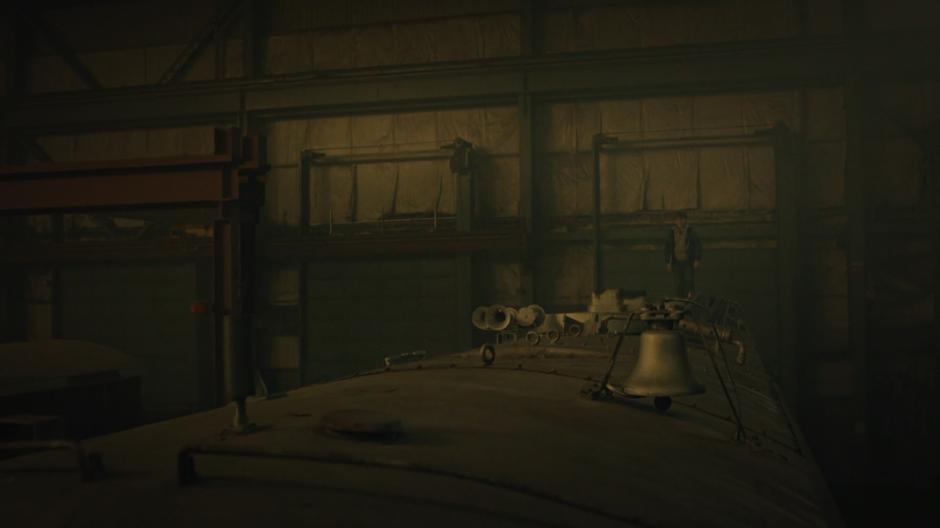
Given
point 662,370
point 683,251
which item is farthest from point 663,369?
point 683,251

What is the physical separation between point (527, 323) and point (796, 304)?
7.43m

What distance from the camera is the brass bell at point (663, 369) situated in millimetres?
4324

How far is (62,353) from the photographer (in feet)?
33.4

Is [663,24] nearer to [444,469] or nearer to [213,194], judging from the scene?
[213,194]

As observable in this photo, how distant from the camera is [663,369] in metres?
4.37

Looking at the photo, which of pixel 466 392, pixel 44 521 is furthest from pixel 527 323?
pixel 44 521

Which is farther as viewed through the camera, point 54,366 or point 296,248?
point 296,248

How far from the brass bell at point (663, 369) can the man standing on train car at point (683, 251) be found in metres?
9.27

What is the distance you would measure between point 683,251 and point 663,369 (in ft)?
31.1

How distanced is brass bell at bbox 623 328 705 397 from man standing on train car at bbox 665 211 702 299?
9.27m

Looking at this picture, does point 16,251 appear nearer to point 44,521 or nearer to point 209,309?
point 209,309

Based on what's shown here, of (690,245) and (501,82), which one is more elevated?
(501,82)

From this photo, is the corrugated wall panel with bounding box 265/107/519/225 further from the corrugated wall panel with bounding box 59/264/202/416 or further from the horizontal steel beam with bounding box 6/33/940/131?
the corrugated wall panel with bounding box 59/264/202/416

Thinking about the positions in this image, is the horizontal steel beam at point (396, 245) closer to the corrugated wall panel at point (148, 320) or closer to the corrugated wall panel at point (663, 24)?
the corrugated wall panel at point (148, 320)
